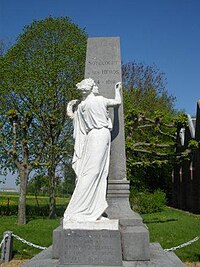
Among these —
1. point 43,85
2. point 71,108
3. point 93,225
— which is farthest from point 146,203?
point 93,225

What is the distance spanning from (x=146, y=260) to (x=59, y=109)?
15.6 meters

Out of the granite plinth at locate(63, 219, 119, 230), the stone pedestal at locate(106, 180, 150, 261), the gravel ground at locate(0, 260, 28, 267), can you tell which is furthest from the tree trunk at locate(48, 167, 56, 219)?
the granite plinth at locate(63, 219, 119, 230)

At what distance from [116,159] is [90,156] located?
1.40 metres

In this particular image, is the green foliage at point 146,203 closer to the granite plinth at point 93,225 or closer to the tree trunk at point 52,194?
the tree trunk at point 52,194

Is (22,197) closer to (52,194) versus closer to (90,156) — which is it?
(52,194)

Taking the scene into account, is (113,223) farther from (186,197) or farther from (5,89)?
(186,197)

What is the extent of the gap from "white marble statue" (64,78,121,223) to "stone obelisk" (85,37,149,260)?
765 millimetres

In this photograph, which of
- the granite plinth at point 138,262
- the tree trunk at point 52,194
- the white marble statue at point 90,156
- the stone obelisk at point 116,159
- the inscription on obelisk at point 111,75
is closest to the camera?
the granite plinth at point 138,262

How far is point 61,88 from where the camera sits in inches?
810

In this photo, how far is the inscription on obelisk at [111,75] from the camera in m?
7.21

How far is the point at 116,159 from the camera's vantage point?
23.7ft

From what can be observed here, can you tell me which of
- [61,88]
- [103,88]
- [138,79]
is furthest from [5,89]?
[138,79]

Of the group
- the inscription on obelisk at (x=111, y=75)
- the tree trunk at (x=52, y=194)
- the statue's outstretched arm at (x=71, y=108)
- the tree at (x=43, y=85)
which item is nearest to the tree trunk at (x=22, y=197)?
the tree at (x=43, y=85)

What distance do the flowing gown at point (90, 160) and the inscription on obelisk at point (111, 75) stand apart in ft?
3.61
